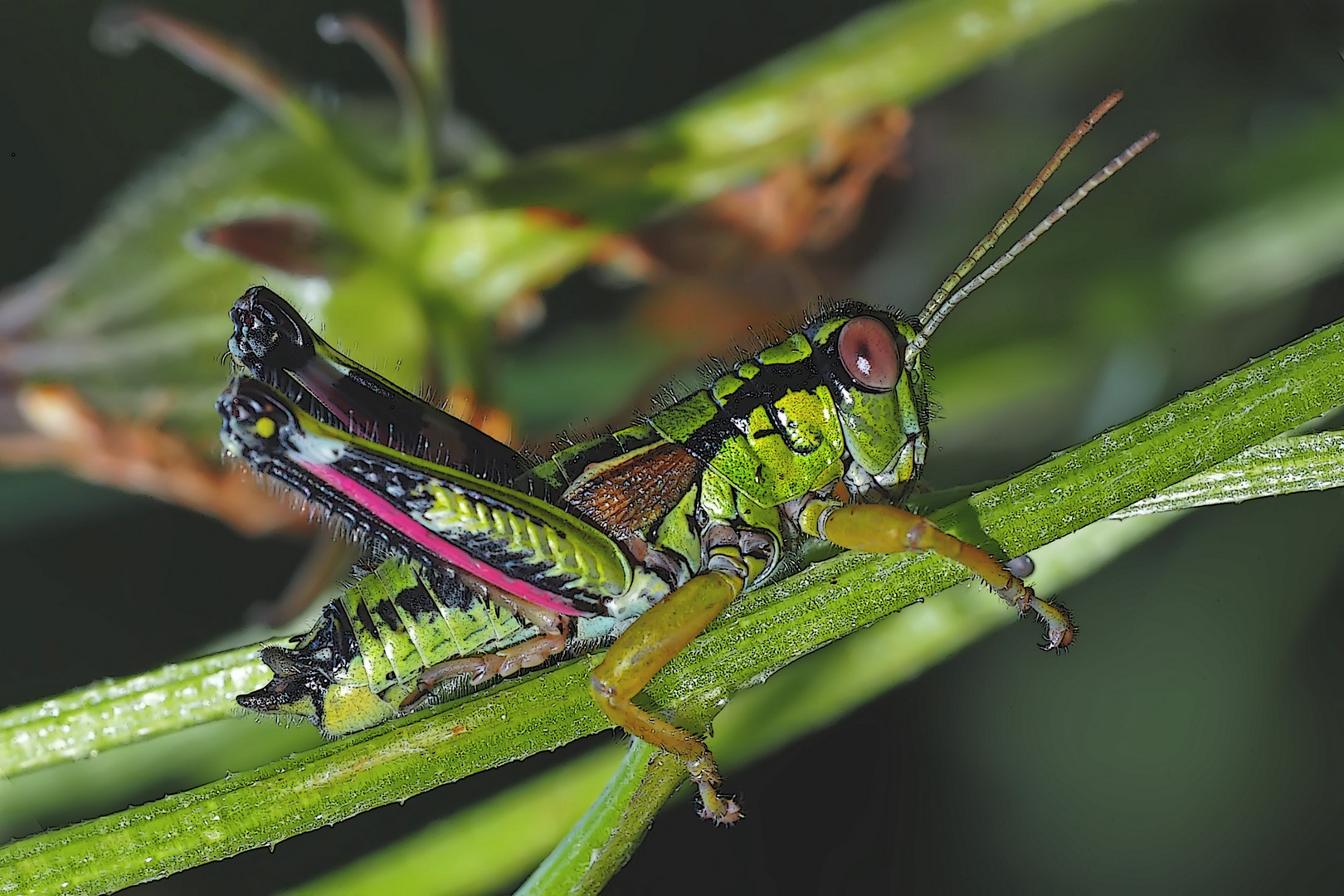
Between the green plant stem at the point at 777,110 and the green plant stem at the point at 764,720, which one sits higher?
the green plant stem at the point at 777,110

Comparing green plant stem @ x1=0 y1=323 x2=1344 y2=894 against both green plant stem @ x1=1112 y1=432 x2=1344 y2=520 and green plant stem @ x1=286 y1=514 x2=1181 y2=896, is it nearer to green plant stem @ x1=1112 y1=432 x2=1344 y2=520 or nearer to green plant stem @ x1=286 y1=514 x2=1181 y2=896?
green plant stem @ x1=1112 y1=432 x2=1344 y2=520

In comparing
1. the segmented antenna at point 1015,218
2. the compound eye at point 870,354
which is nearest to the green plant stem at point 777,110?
the segmented antenna at point 1015,218

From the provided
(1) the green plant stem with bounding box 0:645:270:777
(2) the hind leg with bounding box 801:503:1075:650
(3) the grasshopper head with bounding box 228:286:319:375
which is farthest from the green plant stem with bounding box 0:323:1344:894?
(3) the grasshopper head with bounding box 228:286:319:375

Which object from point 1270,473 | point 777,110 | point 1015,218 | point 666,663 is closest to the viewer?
point 1270,473

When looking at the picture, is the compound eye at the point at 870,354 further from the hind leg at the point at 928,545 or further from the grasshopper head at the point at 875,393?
the hind leg at the point at 928,545

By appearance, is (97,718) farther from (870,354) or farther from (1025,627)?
(1025,627)

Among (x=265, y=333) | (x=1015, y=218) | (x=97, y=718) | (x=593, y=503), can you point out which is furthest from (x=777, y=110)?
(x=97, y=718)

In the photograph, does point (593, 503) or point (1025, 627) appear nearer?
point (593, 503)
